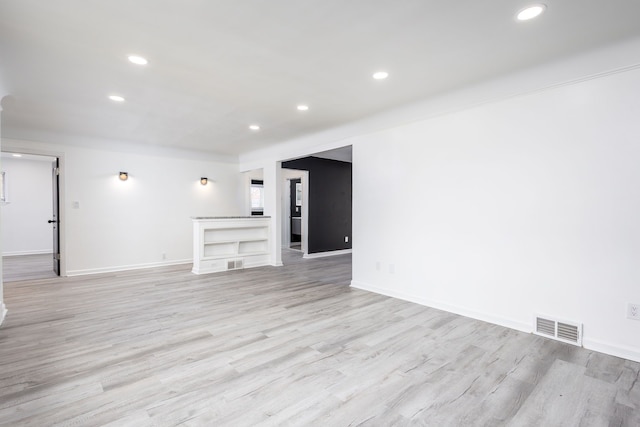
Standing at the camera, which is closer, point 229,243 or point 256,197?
point 229,243

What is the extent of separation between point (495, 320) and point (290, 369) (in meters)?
2.18

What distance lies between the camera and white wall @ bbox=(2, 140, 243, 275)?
18.0 ft

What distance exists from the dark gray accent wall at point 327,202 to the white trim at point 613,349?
5453 mm

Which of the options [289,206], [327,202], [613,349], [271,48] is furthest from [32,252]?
[613,349]

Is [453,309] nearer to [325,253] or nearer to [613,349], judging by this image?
[613,349]

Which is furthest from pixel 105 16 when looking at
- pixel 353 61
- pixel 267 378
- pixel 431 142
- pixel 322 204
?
pixel 322 204

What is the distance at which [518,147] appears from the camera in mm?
3000

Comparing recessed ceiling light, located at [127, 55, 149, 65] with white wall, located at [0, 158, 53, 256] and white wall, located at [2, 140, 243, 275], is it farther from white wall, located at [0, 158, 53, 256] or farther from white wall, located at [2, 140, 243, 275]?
white wall, located at [0, 158, 53, 256]

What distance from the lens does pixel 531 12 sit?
2.03m

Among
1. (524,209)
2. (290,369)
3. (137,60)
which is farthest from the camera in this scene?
(524,209)

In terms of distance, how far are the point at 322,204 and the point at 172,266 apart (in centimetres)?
360

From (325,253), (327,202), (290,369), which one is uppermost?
(327,202)

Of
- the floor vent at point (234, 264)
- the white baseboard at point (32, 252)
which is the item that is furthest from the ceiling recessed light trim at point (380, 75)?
the white baseboard at point (32, 252)

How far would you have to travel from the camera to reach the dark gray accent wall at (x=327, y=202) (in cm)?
749
